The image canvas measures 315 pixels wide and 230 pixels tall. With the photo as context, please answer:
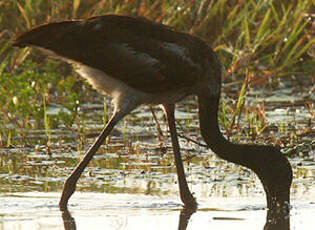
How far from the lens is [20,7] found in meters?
10.3

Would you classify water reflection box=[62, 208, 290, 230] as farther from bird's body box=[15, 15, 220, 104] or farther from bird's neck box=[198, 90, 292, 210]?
bird's body box=[15, 15, 220, 104]

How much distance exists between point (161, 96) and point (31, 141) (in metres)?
2.16

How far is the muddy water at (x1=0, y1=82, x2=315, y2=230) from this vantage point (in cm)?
618

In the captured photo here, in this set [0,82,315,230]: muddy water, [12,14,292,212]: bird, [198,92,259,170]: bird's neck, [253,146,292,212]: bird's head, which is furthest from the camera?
[198,92,259,170]: bird's neck

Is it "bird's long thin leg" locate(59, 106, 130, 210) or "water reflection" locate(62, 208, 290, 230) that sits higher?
"bird's long thin leg" locate(59, 106, 130, 210)

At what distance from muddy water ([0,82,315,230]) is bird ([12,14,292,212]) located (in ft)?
0.72

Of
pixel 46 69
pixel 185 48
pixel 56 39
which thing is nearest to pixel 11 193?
pixel 56 39

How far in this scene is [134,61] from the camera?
6852 millimetres

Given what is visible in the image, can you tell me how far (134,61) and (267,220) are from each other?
142 centimetres

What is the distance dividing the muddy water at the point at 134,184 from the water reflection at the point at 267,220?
0.5 inches

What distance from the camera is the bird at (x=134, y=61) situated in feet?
22.2

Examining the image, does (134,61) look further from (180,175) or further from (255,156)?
(255,156)

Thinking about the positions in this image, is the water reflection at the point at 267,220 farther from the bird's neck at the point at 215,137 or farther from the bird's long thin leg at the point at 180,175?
the bird's neck at the point at 215,137

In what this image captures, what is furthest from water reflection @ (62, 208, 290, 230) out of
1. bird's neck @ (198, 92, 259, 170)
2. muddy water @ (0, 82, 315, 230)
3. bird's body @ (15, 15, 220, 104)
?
bird's body @ (15, 15, 220, 104)
